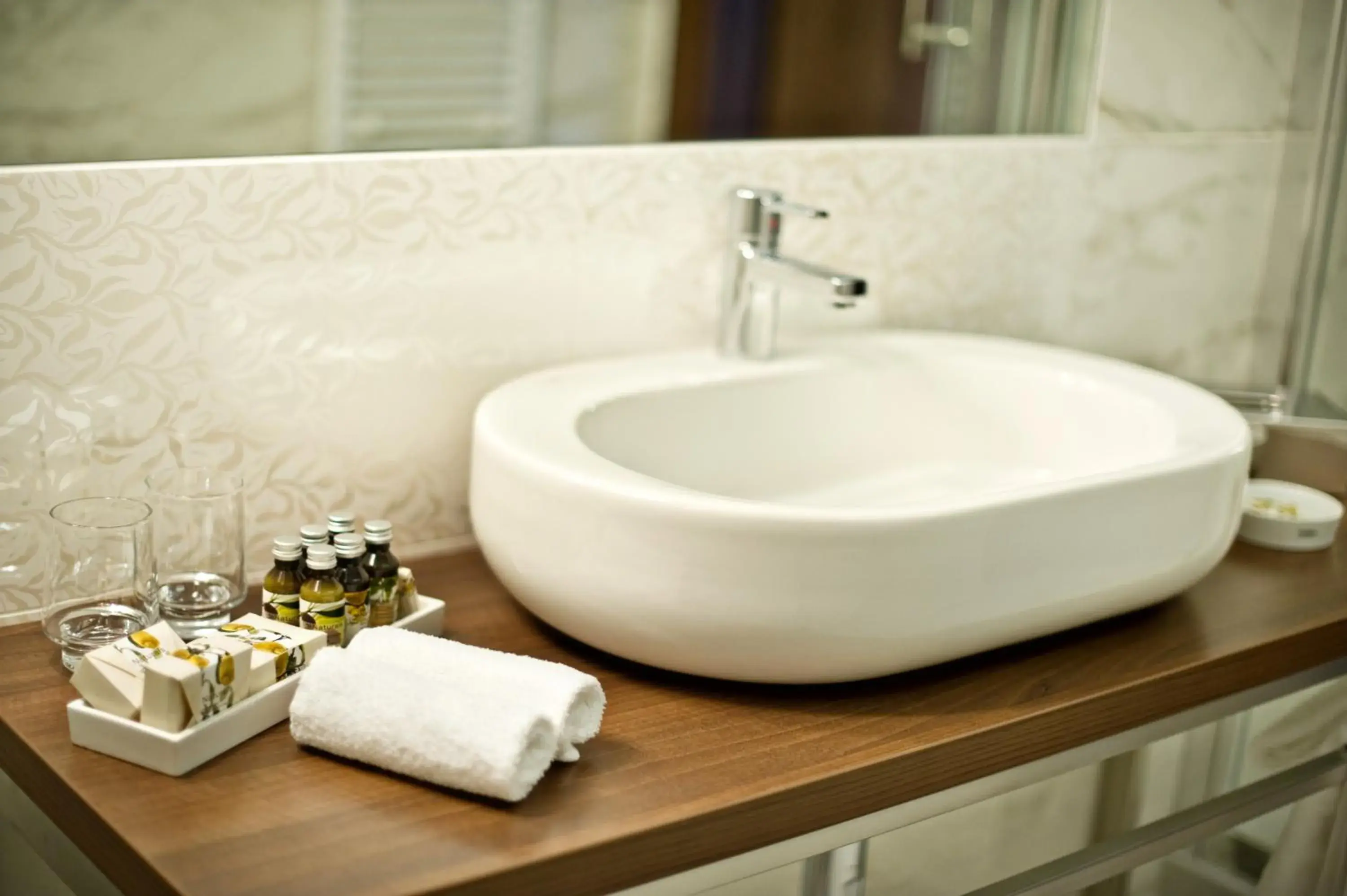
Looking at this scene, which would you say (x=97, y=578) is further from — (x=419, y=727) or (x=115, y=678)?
(x=419, y=727)

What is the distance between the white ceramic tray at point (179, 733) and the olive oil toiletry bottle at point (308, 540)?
0.10 meters

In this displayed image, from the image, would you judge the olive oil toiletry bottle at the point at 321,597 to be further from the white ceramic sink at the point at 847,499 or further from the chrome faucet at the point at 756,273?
the chrome faucet at the point at 756,273

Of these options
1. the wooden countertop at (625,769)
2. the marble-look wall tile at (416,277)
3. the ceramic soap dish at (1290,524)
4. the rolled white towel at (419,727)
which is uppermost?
the marble-look wall tile at (416,277)

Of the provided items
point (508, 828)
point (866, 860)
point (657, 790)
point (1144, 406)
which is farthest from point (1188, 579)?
point (508, 828)

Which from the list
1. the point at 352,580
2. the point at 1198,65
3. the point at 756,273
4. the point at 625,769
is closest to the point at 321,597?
the point at 352,580

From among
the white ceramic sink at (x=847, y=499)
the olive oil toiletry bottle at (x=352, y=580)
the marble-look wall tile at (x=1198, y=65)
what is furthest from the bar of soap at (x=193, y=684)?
the marble-look wall tile at (x=1198, y=65)

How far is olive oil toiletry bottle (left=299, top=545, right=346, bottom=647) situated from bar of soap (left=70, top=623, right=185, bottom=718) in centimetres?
11

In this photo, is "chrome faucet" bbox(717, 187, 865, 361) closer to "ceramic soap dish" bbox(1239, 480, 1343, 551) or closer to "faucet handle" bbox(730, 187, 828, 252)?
"faucet handle" bbox(730, 187, 828, 252)

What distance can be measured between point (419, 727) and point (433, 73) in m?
0.59

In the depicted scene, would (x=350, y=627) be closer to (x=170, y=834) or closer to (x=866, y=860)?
(x=170, y=834)

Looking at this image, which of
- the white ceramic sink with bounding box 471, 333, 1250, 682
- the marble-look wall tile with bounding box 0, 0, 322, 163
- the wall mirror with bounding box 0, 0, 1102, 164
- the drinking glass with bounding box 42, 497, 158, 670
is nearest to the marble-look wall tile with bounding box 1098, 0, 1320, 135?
the wall mirror with bounding box 0, 0, 1102, 164

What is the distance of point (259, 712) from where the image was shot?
97cm

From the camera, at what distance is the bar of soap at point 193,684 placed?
91cm

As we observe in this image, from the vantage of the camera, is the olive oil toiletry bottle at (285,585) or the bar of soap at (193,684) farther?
the olive oil toiletry bottle at (285,585)
